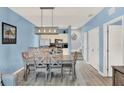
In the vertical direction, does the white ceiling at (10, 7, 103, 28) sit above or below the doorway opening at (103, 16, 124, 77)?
above

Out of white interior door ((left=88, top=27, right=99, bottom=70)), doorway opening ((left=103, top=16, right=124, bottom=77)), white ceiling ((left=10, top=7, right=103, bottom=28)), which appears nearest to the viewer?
white ceiling ((left=10, top=7, right=103, bottom=28))

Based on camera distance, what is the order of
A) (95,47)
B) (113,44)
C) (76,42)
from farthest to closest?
(76,42), (95,47), (113,44)

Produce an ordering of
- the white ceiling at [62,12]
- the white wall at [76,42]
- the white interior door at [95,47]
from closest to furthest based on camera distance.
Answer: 1. the white ceiling at [62,12]
2. the white interior door at [95,47]
3. the white wall at [76,42]

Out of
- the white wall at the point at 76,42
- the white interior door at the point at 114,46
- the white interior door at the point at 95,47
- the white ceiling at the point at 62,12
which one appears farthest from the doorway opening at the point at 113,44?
the white wall at the point at 76,42

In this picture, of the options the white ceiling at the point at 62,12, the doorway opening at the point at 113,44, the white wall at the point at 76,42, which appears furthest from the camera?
the white wall at the point at 76,42

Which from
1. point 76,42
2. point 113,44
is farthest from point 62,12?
point 76,42

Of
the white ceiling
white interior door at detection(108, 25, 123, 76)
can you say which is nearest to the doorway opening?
white interior door at detection(108, 25, 123, 76)

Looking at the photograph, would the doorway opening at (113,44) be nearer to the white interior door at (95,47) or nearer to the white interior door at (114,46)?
the white interior door at (114,46)

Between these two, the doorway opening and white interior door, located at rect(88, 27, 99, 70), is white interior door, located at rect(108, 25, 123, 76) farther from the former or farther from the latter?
white interior door, located at rect(88, 27, 99, 70)

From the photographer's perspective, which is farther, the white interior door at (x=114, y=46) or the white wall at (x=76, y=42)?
the white wall at (x=76, y=42)

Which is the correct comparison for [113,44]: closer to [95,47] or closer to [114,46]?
[114,46]

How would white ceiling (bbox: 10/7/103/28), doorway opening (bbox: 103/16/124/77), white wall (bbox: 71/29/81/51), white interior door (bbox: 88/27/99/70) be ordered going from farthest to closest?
1. white wall (bbox: 71/29/81/51)
2. white interior door (bbox: 88/27/99/70)
3. doorway opening (bbox: 103/16/124/77)
4. white ceiling (bbox: 10/7/103/28)
